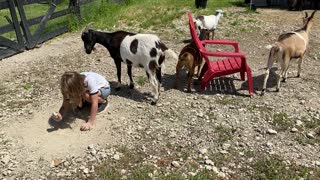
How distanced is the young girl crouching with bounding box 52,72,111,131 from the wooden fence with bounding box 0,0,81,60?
4958 mm

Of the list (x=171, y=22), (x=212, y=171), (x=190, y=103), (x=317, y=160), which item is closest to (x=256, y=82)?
(x=190, y=103)

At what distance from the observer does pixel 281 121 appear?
5.67 m

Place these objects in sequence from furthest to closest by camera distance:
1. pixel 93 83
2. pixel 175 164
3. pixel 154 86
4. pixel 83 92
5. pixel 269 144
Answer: pixel 154 86 < pixel 93 83 < pixel 83 92 < pixel 269 144 < pixel 175 164

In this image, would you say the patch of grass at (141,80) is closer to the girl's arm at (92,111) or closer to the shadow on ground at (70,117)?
the shadow on ground at (70,117)

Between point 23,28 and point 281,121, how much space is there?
311 inches

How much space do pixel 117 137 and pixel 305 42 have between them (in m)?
4.32

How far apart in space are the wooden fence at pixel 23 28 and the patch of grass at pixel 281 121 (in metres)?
7.45

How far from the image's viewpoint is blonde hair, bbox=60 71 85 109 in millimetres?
5059

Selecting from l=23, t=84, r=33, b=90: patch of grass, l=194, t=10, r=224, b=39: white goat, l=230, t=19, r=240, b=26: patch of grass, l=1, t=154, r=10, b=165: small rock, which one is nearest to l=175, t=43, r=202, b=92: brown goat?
l=194, t=10, r=224, b=39: white goat

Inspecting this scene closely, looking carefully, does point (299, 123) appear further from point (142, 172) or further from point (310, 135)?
point (142, 172)

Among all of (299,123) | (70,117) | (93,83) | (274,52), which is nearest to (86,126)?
(70,117)

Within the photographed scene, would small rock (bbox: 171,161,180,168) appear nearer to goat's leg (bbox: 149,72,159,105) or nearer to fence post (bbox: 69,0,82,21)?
goat's leg (bbox: 149,72,159,105)

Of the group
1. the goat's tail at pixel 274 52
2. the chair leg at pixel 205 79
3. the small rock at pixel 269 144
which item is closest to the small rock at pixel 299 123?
the small rock at pixel 269 144

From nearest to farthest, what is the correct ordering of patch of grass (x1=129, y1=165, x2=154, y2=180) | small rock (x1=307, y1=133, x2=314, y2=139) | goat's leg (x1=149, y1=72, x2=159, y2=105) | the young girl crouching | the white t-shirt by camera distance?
patch of grass (x1=129, y1=165, x2=154, y2=180)
the young girl crouching
small rock (x1=307, y1=133, x2=314, y2=139)
the white t-shirt
goat's leg (x1=149, y1=72, x2=159, y2=105)
